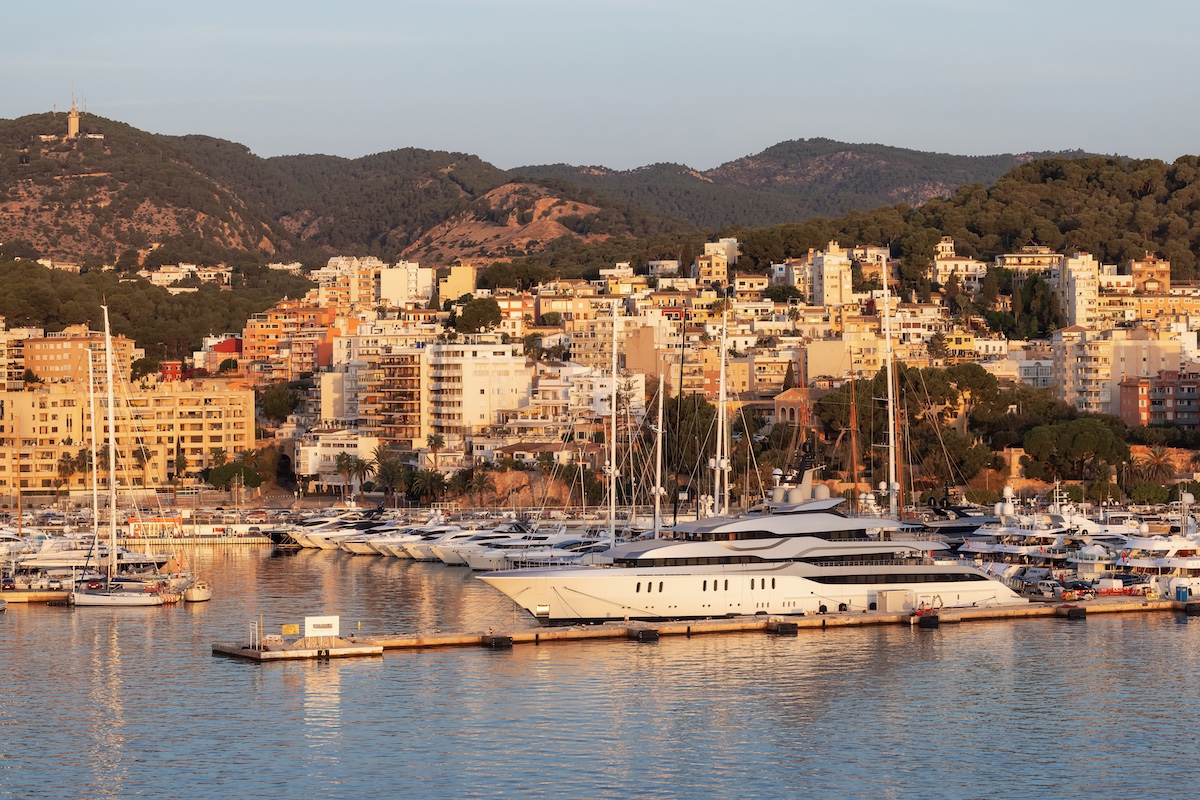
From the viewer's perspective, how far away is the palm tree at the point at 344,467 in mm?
81794

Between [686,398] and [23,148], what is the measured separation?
124 meters

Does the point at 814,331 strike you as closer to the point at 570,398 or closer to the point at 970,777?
the point at 570,398

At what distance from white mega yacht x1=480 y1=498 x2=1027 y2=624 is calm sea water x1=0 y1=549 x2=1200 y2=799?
48.7 inches

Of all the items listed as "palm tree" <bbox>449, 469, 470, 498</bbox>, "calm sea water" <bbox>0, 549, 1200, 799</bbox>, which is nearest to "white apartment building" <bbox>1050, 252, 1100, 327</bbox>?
"palm tree" <bbox>449, 469, 470, 498</bbox>

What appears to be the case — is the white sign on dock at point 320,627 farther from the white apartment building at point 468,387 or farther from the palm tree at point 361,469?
the white apartment building at point 468,387

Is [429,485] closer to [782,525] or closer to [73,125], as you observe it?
[782,525]

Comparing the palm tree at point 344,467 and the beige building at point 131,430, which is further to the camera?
the beige building at point 131,430

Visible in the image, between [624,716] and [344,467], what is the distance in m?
51.6

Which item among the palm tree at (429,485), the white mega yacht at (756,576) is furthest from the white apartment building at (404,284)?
the white mega yacht at (756,576)

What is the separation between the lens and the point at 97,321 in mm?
110688

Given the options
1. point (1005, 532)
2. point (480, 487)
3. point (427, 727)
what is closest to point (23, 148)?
point (480, 487)

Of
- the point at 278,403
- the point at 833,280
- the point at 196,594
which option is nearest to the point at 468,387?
the point at 278,403

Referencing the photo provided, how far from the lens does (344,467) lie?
81.7 metres

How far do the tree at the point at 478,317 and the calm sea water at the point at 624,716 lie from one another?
197 ft
